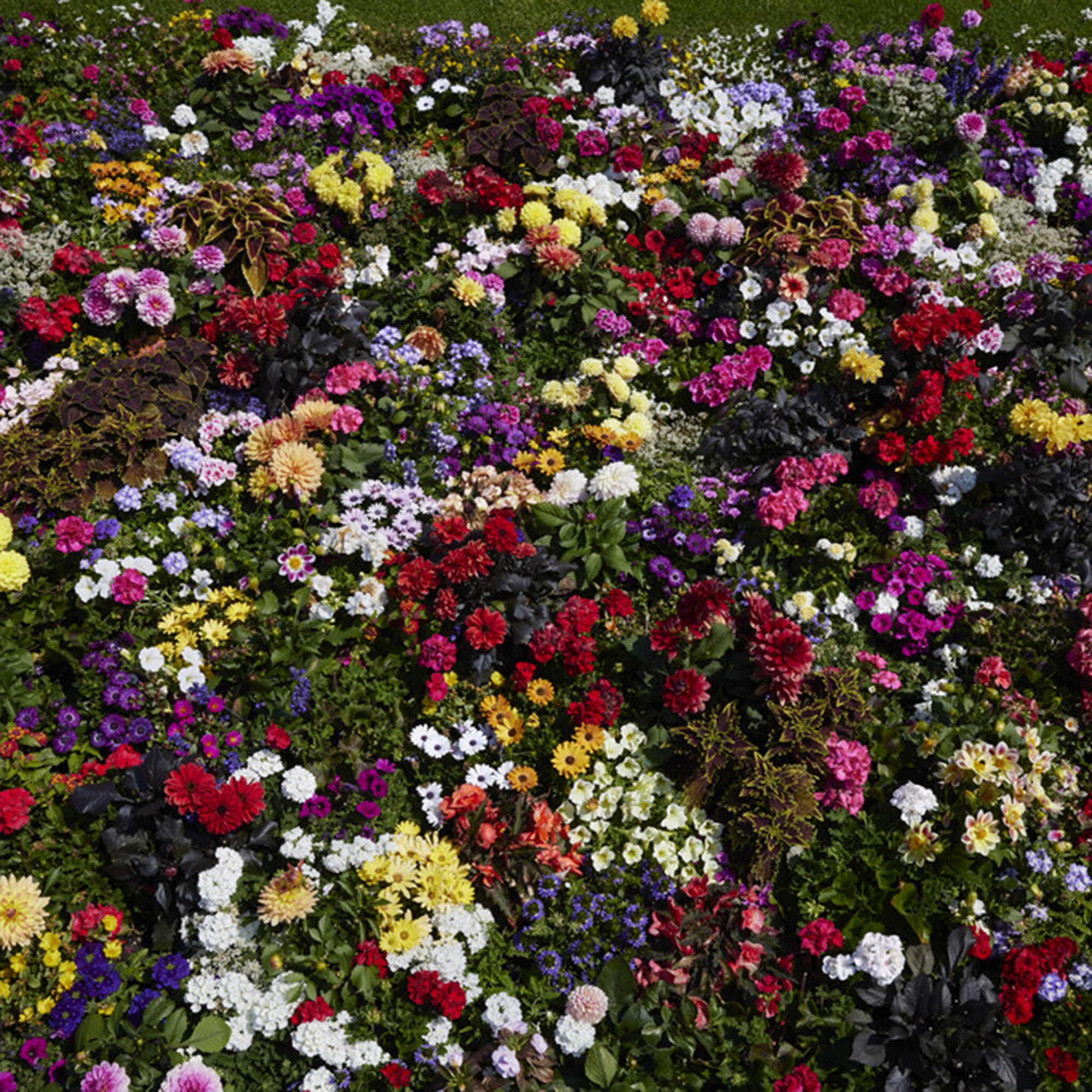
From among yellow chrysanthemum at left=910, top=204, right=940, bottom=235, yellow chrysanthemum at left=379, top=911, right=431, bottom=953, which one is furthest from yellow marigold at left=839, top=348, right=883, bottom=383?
yellow chrysanthemum at left=379, top=911, right=431, bottom=953

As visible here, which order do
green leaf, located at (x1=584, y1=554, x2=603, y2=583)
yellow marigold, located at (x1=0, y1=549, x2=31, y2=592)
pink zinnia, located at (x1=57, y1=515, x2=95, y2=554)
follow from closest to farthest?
yellow marigold, located at (x1=0, y1=549, x2=31, y2=592)
pink zinnia, located at (x1=57, y1=515, x2=95, y2=554)
green leaf, located at (x1=584, y1=554, x2=603, y2=583)

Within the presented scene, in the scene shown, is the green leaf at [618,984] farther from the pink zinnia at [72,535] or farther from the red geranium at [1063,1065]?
the pink zinnia at [72,535]

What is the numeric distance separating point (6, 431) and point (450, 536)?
2.48m

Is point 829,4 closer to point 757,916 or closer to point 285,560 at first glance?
point 285,560

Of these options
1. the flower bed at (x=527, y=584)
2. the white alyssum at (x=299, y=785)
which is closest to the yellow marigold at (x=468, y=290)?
the flower bed at (x=527, y=584)

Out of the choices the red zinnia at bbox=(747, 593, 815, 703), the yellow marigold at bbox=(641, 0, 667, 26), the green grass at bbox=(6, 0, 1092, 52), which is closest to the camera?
the red zinnia at bbox=(747, 593, 815, 703)

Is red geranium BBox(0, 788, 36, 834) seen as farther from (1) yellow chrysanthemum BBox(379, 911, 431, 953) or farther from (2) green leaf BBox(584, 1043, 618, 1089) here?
(2) green leaf BBox(584, 1043, 618, 1089)

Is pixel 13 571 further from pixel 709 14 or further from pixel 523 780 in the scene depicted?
pixel 709 14

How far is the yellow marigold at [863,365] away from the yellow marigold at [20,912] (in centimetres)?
459

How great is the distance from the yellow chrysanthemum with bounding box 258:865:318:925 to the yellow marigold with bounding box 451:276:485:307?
10.9ft

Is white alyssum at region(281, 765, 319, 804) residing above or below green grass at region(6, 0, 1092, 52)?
below

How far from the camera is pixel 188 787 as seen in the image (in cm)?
377

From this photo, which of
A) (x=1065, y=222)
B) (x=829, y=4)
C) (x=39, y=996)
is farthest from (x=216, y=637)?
(x=829, y=4)

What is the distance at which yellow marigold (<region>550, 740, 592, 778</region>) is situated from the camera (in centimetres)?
415
